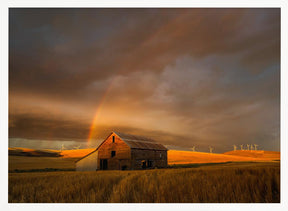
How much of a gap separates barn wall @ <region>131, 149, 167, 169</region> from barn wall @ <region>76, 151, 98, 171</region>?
26.3 feet

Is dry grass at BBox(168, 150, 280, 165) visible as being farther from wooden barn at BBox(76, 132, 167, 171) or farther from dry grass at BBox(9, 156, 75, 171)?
dry grass at BBox(9, 156, 75, 171)

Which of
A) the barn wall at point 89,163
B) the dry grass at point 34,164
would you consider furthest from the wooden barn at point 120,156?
the dry grass at point 34,164

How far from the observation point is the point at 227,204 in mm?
5207

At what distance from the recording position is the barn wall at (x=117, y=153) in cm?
3288

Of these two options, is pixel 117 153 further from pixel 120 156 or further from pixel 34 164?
pixel 34 164

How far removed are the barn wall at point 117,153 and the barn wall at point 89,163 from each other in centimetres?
157

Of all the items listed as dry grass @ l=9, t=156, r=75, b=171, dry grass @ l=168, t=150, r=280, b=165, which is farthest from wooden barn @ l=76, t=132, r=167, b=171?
dry grass @ l=168, t=150, r=280, b=165

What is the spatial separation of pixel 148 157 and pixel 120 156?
18.8ft

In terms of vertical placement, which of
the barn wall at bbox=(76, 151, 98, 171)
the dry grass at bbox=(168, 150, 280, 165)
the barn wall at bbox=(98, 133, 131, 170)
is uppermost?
the barn wall at bbox=(98, 133, 131, 170)

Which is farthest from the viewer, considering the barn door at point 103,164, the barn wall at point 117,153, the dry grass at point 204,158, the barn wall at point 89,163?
the dry grass at point 204,158

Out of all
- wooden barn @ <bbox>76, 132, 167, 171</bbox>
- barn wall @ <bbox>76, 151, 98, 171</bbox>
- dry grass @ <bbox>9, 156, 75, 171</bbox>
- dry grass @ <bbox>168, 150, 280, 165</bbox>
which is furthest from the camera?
dry grass @ <bbox>168, 150, 280, 165</bbox>

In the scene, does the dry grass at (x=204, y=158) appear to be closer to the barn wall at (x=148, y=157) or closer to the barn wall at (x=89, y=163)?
the barn wall at (x=148, y=157)

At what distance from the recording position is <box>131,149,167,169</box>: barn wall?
33.1 metres
